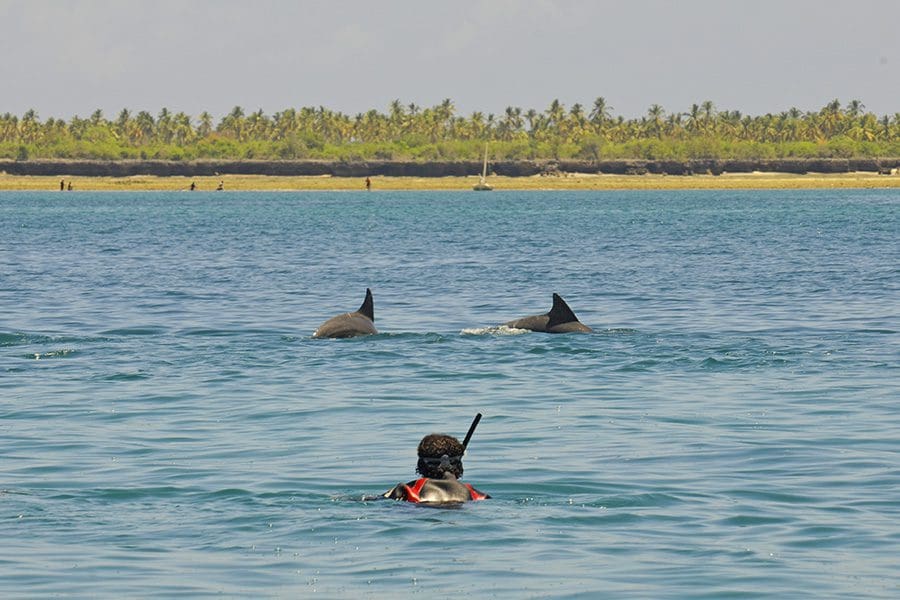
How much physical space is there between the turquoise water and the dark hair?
460 mm

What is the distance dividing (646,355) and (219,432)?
999cm

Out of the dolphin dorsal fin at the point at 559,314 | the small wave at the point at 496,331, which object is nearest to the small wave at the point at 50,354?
the small wave at the point at 496,331

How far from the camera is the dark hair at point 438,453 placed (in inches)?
588

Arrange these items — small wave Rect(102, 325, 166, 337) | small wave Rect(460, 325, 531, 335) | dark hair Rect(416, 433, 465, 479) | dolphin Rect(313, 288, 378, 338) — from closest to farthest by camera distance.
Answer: dark hair Rect(416, 433, 465, 479), dolphin Rect(313, 288, 378, 338), small wave Rect(460, 325, 531, 335), small wave Rect(102, 325, 166, 337)

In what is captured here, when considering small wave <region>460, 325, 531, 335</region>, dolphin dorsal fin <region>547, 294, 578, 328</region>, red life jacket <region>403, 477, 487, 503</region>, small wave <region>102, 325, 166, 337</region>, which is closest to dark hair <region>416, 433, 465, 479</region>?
red life jacket <region>403, 477, 487, 503</region>

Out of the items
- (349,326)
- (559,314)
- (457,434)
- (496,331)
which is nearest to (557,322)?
(559,314)

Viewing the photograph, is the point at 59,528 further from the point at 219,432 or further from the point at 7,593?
the point at 219,432

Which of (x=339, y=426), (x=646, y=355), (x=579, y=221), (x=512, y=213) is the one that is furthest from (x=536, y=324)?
(x=512, y=213)

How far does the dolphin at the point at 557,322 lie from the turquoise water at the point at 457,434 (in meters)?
0.64

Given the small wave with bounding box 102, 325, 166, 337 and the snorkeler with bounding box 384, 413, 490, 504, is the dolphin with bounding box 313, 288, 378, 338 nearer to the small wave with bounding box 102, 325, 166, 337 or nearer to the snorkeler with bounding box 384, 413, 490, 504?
the small wave with bounding box 102, 325, 166, 337

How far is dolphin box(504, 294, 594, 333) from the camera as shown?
31703 millimetres

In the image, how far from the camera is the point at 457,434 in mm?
20750

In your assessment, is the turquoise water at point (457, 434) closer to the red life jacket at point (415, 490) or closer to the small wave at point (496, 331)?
the red life jacket at point (415, 490)

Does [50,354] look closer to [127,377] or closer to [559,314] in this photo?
[127,377]
